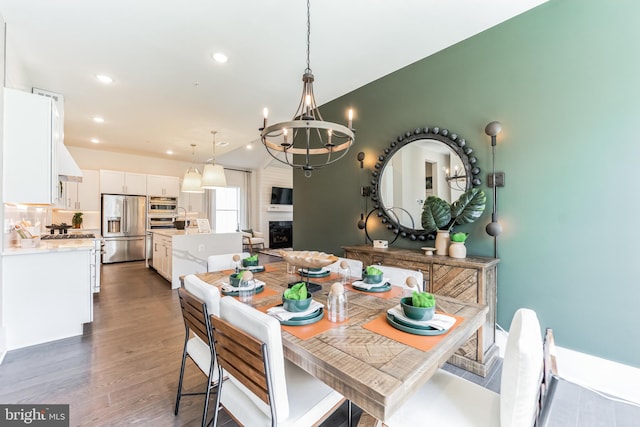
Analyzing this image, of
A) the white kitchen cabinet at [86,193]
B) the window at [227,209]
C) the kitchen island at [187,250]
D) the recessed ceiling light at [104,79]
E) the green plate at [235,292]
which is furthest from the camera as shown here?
the window at [227,209]

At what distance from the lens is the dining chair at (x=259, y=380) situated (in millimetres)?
1022

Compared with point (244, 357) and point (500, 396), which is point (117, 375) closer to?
point (244, 357)

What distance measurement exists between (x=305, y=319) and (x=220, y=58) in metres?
2.90

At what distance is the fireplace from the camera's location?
9.55 meters

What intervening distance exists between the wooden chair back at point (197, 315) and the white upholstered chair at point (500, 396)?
0.93m

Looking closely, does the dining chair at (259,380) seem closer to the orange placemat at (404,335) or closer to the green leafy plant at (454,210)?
the orange placemat at (404,335)

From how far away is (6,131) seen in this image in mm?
2496

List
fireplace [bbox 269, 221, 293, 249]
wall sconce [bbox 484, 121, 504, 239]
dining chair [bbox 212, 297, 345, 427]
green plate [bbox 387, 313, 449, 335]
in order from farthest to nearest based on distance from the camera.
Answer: fireplace [bbox 269, 221, 293, 249], wall sconce [bbox 484, 121, 504, 239], green plate [bbox 387, 313, 449, 335], dining chair [bbox 212, 297, 345, 427]

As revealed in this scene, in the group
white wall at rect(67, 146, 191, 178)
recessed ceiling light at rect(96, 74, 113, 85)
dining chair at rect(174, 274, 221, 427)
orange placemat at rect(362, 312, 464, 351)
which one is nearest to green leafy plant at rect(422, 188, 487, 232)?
orange placemat at rect(362, 312, 464, 351)

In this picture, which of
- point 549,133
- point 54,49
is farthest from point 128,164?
point 549,133

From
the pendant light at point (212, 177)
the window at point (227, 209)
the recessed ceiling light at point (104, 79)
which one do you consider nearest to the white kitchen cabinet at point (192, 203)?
the window at point (227, 209)

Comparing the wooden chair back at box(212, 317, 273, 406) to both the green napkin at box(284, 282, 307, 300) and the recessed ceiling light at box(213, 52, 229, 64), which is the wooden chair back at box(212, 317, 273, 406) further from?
the recessed ceiling light at box(213, 52, 229, 64)

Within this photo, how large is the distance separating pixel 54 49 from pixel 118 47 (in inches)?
26.8

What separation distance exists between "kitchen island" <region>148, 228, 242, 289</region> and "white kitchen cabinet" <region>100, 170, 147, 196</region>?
2.29 metres
